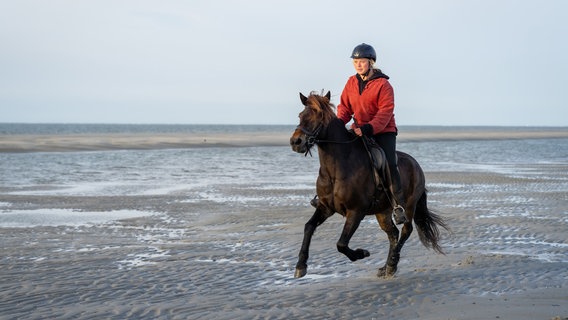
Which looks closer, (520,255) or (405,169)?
(405,169)

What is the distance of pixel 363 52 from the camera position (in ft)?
28.2

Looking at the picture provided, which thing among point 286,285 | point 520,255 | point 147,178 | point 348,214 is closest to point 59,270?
point 286,285

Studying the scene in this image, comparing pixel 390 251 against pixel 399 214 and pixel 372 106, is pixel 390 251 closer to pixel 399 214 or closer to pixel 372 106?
pixel 399 214

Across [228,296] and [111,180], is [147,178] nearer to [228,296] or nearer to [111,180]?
[111,180]

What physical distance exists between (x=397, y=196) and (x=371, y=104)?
120 centimetres

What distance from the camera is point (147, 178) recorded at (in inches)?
1027

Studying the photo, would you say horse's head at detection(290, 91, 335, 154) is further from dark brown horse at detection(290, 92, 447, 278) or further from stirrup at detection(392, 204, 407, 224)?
stirrup at detection(392, 204, 407, 224)

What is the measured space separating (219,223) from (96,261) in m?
4.66

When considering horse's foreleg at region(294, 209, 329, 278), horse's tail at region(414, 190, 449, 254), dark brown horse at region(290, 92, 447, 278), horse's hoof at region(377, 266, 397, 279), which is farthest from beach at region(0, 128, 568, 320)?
dark brown horse at region(290, 92, 447, 278)

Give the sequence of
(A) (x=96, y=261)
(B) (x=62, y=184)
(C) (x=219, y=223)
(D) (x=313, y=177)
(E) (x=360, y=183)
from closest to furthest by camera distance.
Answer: (E) (x=360, y=183)
(A) (x=96, y=261)
(C) (x=219, y=223)
(B) (x=62, y=184)
(D) (x=313, y=177)

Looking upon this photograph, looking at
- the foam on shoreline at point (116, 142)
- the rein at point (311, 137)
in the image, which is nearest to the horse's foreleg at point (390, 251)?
the rein at point (311, 137)

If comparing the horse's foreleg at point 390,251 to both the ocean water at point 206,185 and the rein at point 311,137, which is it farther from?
the ocean water at point 206,185

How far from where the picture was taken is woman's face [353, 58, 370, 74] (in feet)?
28.3

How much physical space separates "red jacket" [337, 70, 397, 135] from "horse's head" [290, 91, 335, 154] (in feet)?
1.92
